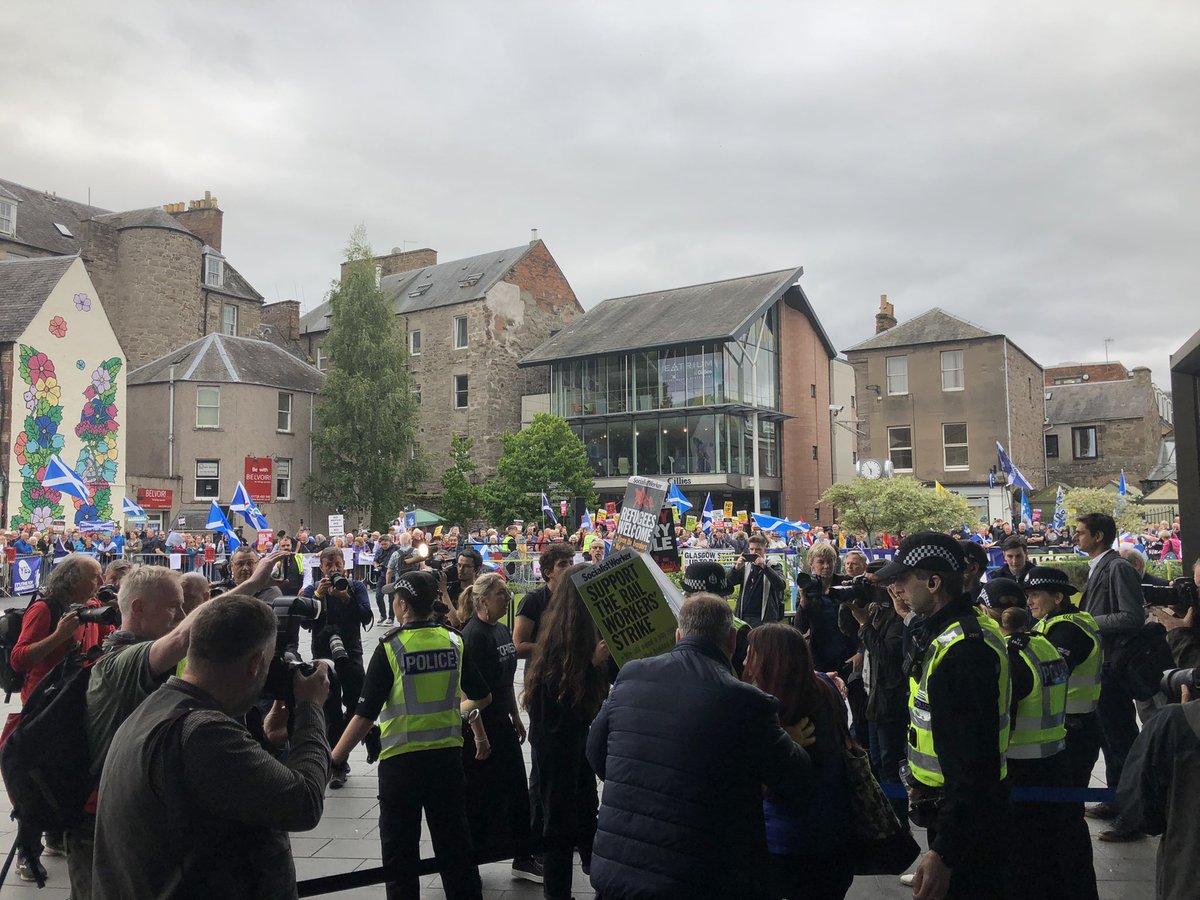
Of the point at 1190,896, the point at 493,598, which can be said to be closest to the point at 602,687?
the point at 493,598

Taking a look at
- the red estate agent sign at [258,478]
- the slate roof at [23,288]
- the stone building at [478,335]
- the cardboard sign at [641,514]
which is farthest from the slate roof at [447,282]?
the cardboard sign at [641,514]

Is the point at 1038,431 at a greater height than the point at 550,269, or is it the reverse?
the point at 550,269

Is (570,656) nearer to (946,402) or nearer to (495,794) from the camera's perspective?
(495,794)

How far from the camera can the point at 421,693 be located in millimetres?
5020

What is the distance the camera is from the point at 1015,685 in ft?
13.5

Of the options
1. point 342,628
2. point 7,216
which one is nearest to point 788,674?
point 342,628

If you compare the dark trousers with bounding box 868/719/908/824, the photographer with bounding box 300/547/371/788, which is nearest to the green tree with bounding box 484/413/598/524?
the photographer with bounding box 300/547/371/788

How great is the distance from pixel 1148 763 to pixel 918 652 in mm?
908

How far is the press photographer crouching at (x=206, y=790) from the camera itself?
2.65 metres

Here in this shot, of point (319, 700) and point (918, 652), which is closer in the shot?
point (319, 700)

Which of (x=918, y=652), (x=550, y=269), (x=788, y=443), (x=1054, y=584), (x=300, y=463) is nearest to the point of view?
(x=918, y=652)

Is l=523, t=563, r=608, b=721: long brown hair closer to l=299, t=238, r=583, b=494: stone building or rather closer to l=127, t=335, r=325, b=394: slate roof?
l=127, t=335, r=325, b=394: slate roof

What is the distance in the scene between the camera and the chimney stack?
50550 mm

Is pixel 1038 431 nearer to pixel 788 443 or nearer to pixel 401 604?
pixel 788 443
